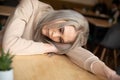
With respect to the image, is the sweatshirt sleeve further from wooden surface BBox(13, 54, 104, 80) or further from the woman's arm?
the woman's arm

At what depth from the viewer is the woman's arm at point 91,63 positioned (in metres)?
1.29

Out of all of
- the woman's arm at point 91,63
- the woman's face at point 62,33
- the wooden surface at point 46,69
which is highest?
the woman's face at point 62,33

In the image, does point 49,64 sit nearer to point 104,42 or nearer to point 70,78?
point 70,78

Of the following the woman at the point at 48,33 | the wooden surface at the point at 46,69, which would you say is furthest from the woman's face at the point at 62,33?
the wooden surface at the point at 46,69

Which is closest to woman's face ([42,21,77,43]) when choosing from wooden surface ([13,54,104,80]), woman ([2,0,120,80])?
woman ([2,0,120,80])

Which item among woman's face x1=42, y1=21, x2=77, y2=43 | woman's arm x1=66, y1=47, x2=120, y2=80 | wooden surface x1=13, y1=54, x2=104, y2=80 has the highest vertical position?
woman's face x1=42, y1=21, x2=77, y2=43

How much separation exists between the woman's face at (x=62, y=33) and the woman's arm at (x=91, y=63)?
10cm

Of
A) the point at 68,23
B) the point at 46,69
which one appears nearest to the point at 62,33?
the point at 68,23

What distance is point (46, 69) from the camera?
144cm

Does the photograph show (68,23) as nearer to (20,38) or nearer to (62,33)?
(62,33)

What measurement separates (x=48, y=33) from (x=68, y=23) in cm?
16

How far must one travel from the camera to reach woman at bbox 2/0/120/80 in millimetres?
1533

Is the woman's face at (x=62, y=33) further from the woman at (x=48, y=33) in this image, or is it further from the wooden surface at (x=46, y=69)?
the wooden surface at (x=46, y=69)

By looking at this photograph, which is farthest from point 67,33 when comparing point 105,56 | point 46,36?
point 105,56
